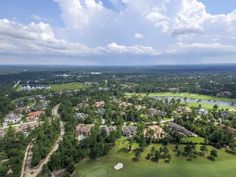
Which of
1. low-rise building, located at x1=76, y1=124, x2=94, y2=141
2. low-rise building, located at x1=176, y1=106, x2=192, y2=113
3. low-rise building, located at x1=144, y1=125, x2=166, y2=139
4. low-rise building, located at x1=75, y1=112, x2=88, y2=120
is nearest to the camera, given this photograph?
low-rise building, located at x1=144, y1=125, x2=166, y2=139

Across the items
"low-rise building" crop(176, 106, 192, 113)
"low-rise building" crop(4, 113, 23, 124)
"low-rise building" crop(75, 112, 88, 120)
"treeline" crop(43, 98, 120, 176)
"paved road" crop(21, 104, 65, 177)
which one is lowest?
"low-rise building" crop(4, 113, 23, 124)

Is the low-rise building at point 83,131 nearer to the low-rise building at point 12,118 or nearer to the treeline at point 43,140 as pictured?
the treeline at point 43,140

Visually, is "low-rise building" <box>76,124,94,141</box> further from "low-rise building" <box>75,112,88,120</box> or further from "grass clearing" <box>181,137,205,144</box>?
"grass clearing" <box>181,137,205,144</box>

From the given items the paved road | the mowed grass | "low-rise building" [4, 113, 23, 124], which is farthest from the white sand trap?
"low-rise building" [4, 113, 23, 124]

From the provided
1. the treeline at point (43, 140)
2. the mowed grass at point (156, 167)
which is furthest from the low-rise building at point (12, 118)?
the mowed grass at point (156, 167)

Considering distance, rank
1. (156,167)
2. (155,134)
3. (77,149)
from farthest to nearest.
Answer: (155,134)
(77,149)
(156,167)

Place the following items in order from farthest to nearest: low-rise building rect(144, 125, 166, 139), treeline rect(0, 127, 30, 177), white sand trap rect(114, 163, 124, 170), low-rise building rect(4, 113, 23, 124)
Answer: low-rise building rect(4, 113, 23, 124) < low-rise building rect(144, 125, 166, 139) < white sand trap rect(114, 163, 124, 170) < treeline rect(0, 127, 30, 177)

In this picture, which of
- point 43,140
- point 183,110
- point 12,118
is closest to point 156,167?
point 43,140

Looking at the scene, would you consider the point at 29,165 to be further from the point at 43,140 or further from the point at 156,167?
the point at 156,167
